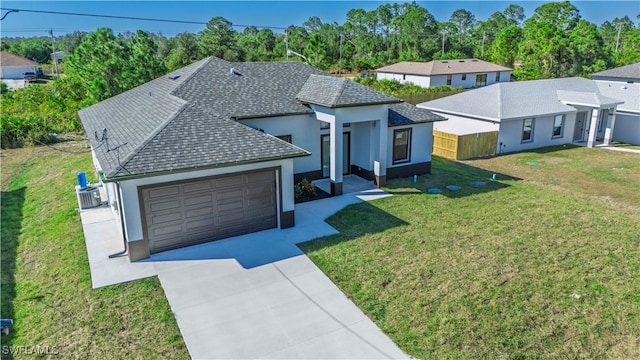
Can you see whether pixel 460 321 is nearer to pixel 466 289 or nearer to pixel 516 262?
pixel 466 289

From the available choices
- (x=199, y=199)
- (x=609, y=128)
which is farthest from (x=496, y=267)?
(x=609, y=128)

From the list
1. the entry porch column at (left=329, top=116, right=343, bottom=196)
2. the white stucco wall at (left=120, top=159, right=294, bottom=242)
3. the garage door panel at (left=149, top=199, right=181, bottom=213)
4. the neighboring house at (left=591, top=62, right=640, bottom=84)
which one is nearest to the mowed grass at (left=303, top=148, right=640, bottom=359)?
the entry porch column at (left=329, top=116, right=343, bottom=196)

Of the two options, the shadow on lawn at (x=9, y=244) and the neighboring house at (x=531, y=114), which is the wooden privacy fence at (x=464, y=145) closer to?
the neighboring house at (x=531, y=114)

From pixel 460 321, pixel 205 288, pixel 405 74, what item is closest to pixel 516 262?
pixel 460 321

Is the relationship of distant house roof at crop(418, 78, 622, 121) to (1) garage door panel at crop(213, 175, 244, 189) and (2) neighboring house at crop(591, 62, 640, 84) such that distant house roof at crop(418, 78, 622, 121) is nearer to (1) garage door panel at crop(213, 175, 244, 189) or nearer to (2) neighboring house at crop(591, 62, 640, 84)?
(2) neighboring house at crop(591, 62, 640, 84)

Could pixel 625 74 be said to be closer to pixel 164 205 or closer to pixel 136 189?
pixel 164 205

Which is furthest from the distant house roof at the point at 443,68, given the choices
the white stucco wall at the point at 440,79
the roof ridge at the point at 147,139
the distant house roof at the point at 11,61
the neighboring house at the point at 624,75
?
the distant house roof at the point at 11,61
